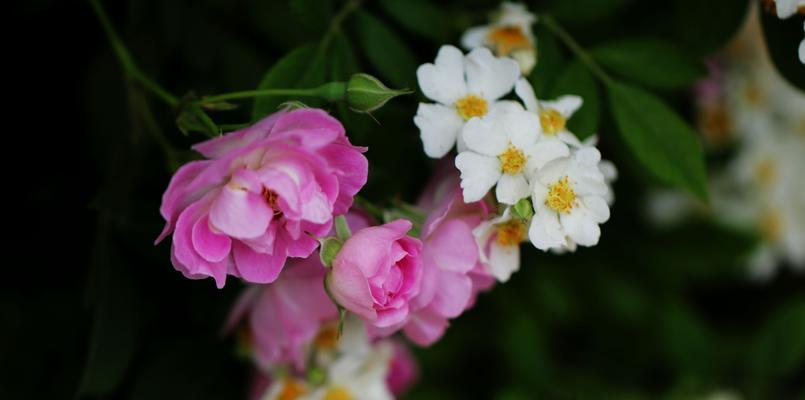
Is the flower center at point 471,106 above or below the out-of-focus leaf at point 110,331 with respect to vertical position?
above

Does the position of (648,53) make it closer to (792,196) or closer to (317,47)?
(317,47)

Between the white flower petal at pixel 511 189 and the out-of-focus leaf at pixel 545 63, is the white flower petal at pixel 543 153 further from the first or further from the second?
the out-of-focus leaf at pixel 545 63

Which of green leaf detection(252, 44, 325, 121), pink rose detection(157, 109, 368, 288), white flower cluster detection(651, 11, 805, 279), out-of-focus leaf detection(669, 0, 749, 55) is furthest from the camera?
white flower cluster detection(651, 11, 805, 279)

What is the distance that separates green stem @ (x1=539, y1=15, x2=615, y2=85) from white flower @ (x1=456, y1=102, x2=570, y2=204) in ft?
0.59

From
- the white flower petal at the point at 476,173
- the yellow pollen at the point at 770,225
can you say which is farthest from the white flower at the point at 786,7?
the yellow pollen at the point at 770,225

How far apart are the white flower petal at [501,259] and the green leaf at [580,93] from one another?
14 centimetres

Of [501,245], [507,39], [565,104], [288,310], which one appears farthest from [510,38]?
[288,310]

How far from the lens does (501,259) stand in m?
0.69

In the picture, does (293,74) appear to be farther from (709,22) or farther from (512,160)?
(709,22)

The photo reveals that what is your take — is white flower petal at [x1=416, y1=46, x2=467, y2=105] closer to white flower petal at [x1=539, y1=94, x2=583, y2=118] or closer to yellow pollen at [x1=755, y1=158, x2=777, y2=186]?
white flower petal at [x1=539, y1=94, x2=583, y2=118]

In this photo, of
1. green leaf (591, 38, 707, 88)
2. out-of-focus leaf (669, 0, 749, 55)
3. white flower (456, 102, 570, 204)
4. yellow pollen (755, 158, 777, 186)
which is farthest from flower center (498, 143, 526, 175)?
yellow pollen (755, 158, 777, 186)

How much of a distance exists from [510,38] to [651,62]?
0.16 m

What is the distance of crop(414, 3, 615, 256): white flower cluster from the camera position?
0.63m

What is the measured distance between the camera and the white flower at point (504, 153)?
2.10 ft
